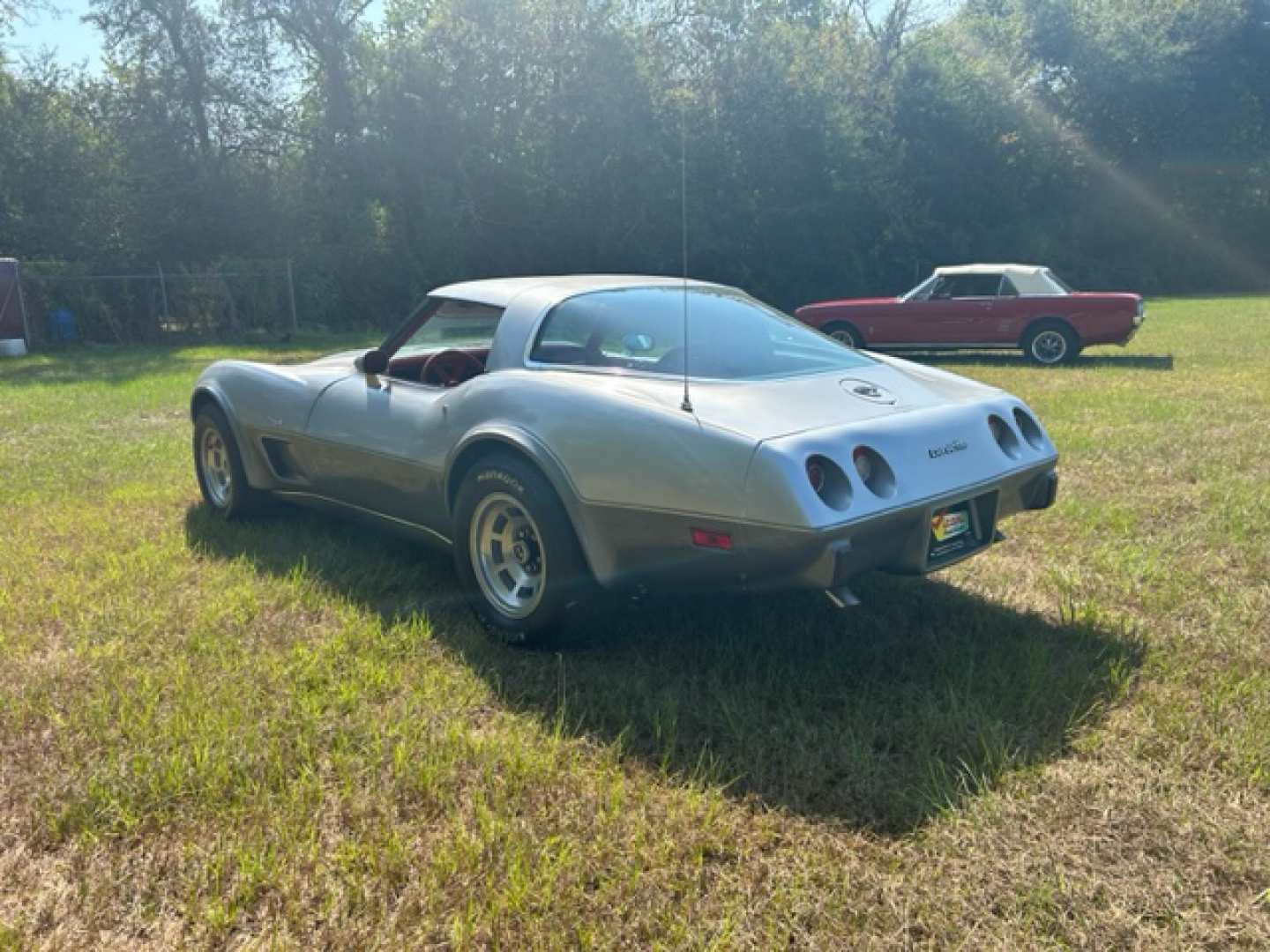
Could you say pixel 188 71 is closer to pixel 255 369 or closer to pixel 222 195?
pixel 222 195

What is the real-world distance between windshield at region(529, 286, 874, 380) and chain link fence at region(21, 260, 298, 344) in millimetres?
17475

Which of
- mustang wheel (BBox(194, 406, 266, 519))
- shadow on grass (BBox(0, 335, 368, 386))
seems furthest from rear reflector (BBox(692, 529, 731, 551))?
shadow on grass (BBox(0, 335, 368, 386))

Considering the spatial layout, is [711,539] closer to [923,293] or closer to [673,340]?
[673,340]

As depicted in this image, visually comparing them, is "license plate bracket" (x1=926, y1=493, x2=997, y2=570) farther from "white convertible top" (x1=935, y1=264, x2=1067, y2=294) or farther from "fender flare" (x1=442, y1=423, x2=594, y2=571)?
"white convertible top" (x1=935, y1=264, x2=1067, y2=294)

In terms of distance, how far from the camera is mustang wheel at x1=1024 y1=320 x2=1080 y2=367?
40.1ft

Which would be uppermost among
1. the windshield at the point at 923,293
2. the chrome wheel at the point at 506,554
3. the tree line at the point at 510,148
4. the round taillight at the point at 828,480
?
the tree line at the point at 510,148

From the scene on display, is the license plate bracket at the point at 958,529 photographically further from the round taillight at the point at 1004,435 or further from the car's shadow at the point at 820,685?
the car's shadow at the point at 820,685

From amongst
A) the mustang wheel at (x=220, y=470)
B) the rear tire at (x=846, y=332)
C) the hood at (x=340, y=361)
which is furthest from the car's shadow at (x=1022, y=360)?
the mustang wheel at (x=220, y=470)

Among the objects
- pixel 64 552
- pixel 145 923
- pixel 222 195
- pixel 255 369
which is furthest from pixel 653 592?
pixel 222 195

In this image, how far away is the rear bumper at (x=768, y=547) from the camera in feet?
9.00

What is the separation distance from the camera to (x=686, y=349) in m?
3.34

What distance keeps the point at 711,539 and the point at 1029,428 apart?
1.42 m

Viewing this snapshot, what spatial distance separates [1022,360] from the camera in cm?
1301

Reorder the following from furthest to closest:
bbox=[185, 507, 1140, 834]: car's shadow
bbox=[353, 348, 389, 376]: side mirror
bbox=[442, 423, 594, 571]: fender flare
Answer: bbox=[353, 348, 389, 376]: side mirror
bbox=[442, 423, 594, 571]: fender flare
bbox=[185, 507, 1140, 834]: car's shadow
